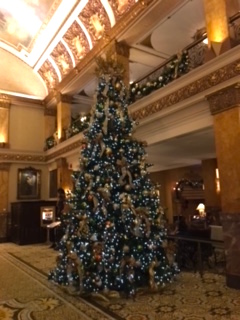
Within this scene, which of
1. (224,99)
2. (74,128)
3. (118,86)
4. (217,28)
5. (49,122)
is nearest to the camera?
(224,99)

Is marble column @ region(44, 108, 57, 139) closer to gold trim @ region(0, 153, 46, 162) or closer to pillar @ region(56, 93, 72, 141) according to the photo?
gold trim @ region(0, 153, 46, 162)

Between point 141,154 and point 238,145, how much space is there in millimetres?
1638

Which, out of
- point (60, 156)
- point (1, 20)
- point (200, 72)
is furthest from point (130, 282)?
point (1, 20)

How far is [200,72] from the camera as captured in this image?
18.8ft

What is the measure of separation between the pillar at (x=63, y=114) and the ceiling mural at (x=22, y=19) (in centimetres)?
264

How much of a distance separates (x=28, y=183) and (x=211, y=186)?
8008 mm

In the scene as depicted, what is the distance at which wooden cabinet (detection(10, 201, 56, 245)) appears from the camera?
38.2 ft

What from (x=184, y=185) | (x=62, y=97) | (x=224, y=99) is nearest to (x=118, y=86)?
(x=224, y=99)

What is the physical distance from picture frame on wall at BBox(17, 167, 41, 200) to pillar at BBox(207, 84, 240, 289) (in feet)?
33.3

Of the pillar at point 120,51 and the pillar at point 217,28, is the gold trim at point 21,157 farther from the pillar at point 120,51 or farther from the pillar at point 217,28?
the pillar at point 217,28

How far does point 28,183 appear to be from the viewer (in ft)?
44.4

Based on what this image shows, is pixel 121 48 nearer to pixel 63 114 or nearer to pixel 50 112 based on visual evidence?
pixel 63 114

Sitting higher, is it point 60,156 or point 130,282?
point 60,156

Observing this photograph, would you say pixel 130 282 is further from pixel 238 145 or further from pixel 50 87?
pixel 50 87
